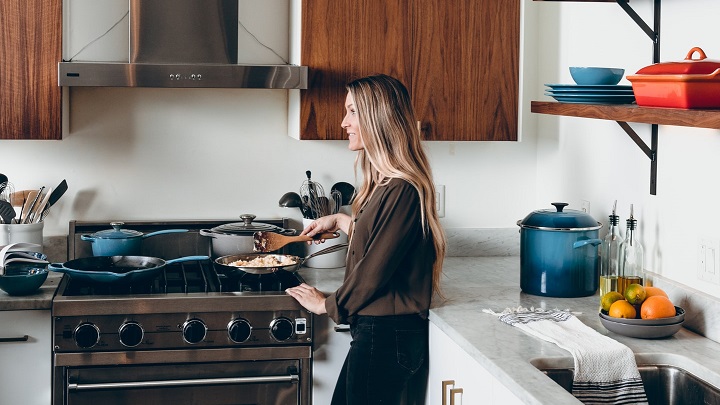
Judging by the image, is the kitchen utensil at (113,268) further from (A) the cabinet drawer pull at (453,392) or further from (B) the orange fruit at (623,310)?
(B) the orange fruit at (623,310)

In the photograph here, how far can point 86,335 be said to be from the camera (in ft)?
9.14

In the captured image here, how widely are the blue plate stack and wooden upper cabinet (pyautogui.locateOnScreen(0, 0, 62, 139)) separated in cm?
163

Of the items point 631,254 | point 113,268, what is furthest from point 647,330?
point 113,268

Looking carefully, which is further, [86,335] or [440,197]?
[440,197]

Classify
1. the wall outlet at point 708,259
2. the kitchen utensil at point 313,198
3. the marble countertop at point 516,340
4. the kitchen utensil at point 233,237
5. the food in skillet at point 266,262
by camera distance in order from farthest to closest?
the kitchen utensil at point 313,198 → the kitchen utensil at point 233,237 → the food in skillet at point 266,262 → the wall outlet at point 708,259 → the marble countertop at point 516,340

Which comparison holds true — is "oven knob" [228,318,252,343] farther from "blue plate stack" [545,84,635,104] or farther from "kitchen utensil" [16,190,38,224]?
"blue plate stack" [545,84,635,104]

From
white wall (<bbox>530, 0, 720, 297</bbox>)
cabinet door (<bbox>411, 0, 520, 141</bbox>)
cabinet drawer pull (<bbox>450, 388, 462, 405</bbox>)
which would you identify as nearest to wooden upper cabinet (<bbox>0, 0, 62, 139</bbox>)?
cabinet door (<bbox>411, 0, 520, 141</bbox>)

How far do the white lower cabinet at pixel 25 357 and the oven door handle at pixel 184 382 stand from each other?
10 cm

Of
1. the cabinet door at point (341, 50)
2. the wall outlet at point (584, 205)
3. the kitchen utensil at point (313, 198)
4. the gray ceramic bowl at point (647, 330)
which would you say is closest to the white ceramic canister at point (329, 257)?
the kitchen utensil at point (313, 198)

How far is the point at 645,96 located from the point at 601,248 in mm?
943

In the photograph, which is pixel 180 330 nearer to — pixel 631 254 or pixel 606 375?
pixel 606 375

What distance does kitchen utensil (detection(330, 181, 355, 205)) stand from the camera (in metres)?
3.54

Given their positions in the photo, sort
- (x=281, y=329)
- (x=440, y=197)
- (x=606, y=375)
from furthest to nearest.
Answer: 1. (x=440, y=197)
2. (x=281, y=329)
3. (x=606, y=375)

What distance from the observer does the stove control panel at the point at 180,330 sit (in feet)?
9.17
